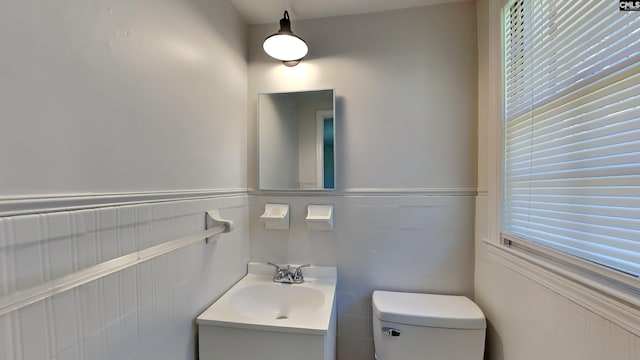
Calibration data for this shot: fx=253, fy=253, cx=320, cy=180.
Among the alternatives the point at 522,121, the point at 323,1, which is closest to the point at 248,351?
the point at 522,121

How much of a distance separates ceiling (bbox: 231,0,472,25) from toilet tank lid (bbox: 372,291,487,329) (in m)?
1.57

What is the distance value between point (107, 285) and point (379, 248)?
1.19 m

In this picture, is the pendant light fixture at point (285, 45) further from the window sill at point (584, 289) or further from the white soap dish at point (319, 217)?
the window sill at point (584, 289)

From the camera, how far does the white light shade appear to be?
131 centimetres

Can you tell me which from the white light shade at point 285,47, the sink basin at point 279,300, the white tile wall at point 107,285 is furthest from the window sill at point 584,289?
the white light shade at point 285,47

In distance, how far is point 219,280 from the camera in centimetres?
124

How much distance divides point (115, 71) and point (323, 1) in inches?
42.9

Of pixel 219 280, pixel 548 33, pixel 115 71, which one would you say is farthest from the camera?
pixel 219 280

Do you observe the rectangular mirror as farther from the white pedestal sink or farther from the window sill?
the window sill

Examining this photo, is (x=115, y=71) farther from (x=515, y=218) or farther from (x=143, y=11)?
(x=515, y=218)

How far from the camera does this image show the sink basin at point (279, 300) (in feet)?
4.34

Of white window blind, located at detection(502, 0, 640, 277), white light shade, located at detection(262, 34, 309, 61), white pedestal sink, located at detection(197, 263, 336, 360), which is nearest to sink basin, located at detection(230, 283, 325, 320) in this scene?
white pedestal sink, located at detection(197, 263, 336, 360)

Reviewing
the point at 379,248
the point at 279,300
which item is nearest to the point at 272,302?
the point at 279,300

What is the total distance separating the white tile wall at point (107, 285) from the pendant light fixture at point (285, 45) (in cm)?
88
